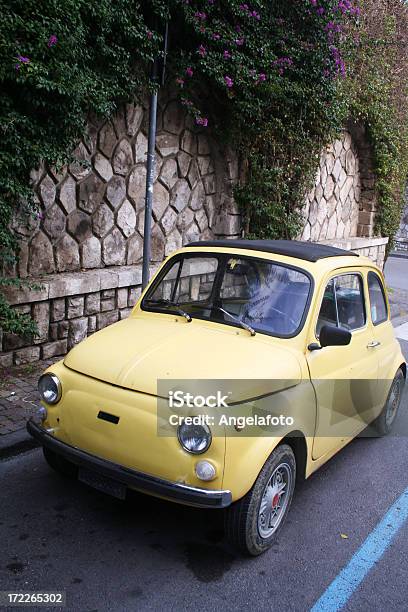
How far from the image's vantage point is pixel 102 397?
328cm

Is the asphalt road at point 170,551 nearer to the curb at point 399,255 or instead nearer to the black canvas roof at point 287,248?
the black canvas roof at point 287,248

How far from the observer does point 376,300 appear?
196 inches

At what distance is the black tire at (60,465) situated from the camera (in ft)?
12.9

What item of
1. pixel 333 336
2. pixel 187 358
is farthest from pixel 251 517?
pixel 333 336

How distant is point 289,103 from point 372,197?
565 centimetres

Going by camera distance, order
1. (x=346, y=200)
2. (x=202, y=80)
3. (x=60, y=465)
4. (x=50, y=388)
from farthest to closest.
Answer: (x=346, y=200)
(x=202, y=80)
(x=60, y=465)
(x=50, y=388)

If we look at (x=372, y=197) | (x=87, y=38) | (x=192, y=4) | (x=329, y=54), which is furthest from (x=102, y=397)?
(x=372, y=197)

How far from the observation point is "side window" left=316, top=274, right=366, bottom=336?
4056 millimetres

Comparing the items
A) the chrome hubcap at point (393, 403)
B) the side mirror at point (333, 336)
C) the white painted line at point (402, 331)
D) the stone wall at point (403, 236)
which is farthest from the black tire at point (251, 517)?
the stone wall at point (403, 236)

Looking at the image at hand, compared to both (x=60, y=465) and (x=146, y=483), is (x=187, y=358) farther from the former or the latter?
(x=60, y=465)

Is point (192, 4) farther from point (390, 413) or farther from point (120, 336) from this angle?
point (390, 413)

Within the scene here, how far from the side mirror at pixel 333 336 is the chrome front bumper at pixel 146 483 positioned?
4.15 ft

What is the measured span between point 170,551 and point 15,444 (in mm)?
1775

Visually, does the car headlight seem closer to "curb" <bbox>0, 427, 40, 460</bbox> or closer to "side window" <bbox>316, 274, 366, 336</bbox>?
"curb" <bbox>0, 427, 40, 460</bbox>
